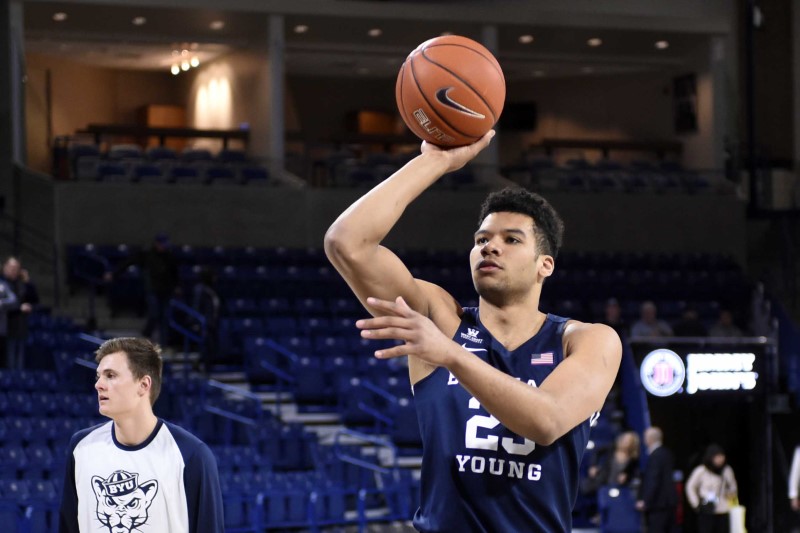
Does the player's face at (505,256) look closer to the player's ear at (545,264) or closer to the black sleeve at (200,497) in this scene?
the player's ear at (545,264)

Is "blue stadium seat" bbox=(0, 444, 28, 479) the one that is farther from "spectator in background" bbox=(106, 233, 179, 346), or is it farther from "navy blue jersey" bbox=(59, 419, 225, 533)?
"navy blue jersey" bbox=(59, 419, 225, 533)

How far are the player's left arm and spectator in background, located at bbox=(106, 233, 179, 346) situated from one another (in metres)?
12.0

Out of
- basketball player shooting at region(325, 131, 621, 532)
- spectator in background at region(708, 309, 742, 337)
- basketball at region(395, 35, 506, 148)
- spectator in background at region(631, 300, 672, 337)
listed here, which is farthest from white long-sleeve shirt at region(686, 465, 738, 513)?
basketball player shooting at region(325, 131, 621, 532)

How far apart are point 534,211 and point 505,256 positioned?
0.15 meters

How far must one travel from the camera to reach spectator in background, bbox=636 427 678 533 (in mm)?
10992

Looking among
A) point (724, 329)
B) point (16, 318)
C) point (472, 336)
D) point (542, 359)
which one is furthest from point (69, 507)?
point (724, 329)

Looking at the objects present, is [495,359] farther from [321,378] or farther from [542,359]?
[321,378]

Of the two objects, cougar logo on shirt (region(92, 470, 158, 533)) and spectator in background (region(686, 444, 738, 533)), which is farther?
spectator in background (region(686, 444, 738, 533))

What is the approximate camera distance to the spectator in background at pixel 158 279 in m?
14.6

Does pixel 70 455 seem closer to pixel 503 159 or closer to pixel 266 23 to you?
pixel 266 23

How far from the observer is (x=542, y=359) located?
3.02 metres

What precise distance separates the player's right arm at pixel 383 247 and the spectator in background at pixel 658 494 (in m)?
8.30

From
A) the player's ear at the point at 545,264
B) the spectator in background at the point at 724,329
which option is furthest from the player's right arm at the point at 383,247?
the spectator in background at the point at 724,329

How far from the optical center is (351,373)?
13516 millimetres
